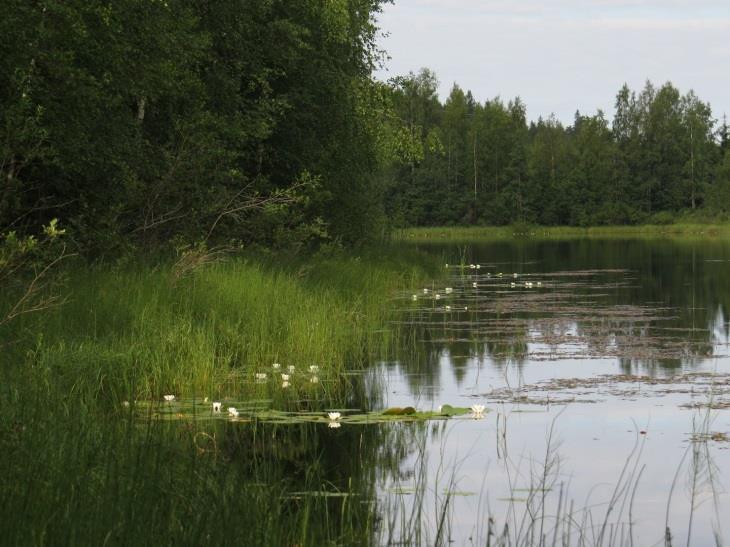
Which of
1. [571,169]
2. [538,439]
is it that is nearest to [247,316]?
[538,439]

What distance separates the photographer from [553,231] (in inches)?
3981

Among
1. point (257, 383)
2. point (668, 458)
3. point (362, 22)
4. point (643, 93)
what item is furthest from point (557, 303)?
point (643, 93)

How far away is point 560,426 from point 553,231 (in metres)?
92.8

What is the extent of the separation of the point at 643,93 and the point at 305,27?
97274 millimetres

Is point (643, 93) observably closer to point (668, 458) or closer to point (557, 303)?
point (557, 303)

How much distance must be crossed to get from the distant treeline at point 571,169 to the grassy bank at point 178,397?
8603 cm

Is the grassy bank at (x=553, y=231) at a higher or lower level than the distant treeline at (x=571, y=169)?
lower

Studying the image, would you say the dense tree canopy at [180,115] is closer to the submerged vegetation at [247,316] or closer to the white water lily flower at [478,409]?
the submerged vegetation at [247,316]

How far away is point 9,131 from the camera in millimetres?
12711

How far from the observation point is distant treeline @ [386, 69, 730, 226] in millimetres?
104875

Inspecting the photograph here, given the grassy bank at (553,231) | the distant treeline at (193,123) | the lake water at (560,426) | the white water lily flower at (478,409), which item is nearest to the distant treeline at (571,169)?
the grassy bank at (553,231)

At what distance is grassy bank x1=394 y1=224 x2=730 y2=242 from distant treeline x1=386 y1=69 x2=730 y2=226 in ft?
8.85

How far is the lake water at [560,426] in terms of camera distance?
6887mm

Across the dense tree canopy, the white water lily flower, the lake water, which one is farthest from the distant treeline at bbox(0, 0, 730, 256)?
the white water lily flower
